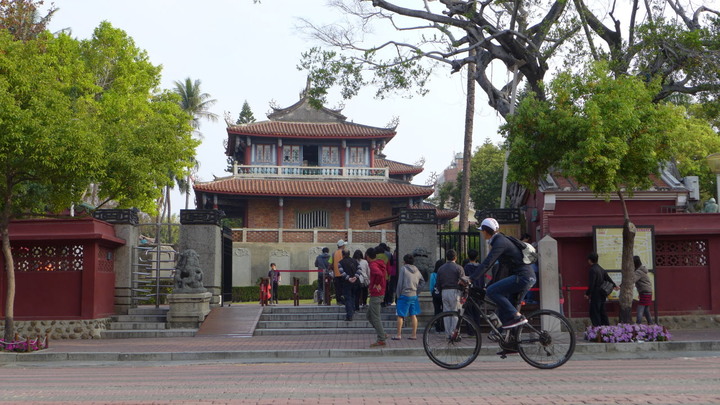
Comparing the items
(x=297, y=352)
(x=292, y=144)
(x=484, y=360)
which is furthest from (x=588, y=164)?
(x=292, y=144)

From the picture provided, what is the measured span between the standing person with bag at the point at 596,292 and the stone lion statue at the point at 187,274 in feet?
28.9

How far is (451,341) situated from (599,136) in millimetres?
7065

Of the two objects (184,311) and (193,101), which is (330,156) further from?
(184,311)

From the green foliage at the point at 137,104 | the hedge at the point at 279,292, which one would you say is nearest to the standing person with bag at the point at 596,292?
the green foliage at the point at 137,104

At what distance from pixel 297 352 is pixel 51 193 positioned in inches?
272

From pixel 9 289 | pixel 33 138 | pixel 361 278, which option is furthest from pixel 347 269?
pixel 33 138

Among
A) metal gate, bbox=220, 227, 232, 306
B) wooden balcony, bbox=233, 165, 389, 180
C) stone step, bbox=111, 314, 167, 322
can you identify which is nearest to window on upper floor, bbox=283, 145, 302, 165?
wooden balcony, bbox=233, 165, 389, 180

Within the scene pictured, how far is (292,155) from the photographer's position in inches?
2013

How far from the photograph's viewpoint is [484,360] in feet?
40.9

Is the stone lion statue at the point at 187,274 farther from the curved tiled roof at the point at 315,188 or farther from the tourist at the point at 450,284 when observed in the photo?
the curved tiled roof at the point at 315,188

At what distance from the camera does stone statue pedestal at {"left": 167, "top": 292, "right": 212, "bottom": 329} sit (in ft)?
60.4

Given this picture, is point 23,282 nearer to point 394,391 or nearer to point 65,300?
point 65,300

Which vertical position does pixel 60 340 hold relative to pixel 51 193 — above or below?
below

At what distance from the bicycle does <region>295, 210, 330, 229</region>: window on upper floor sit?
129ft
